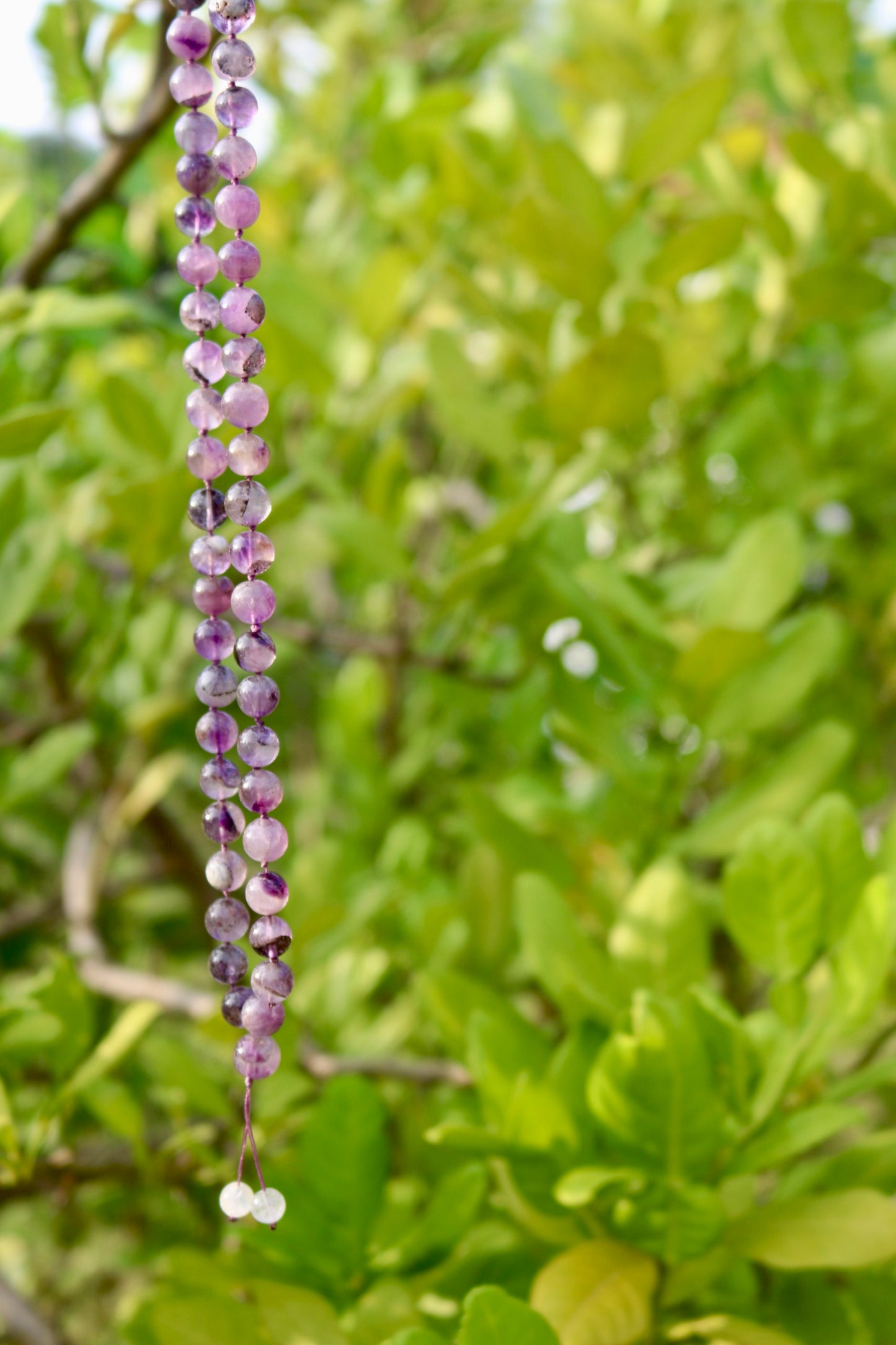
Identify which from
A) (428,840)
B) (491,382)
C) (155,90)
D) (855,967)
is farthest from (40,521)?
(491,382)

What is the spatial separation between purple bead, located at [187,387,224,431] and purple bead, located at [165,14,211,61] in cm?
9

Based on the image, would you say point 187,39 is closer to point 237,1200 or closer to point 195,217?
point 195,217

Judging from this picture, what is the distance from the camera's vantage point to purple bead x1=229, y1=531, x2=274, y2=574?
329 mm

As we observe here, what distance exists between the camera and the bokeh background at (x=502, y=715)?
1.37 ft

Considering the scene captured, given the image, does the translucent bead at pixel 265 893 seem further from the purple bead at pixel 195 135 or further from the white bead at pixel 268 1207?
the purple bead at pixel 195 135

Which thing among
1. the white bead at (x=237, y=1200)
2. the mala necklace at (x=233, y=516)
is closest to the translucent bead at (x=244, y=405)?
the mala necklace at (x=233, y=516)

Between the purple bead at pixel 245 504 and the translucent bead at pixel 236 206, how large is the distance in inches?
2.8

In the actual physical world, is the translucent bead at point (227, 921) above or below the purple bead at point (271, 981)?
above

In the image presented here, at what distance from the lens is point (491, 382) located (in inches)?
40.6

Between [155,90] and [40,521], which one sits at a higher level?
[155,90]

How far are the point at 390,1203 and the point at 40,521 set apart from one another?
37 cm

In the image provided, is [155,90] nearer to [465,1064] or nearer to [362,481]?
[362,481]

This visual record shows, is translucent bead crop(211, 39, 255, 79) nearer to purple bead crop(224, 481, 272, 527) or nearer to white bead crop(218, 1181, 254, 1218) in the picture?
purple bead crop(224, 481, 272, 527)

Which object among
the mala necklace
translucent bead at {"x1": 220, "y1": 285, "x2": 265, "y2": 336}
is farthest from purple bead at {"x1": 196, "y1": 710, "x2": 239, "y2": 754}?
translucent bead at {"x1": 220, "y1": 285, "x2": 265, "y2": 336}
